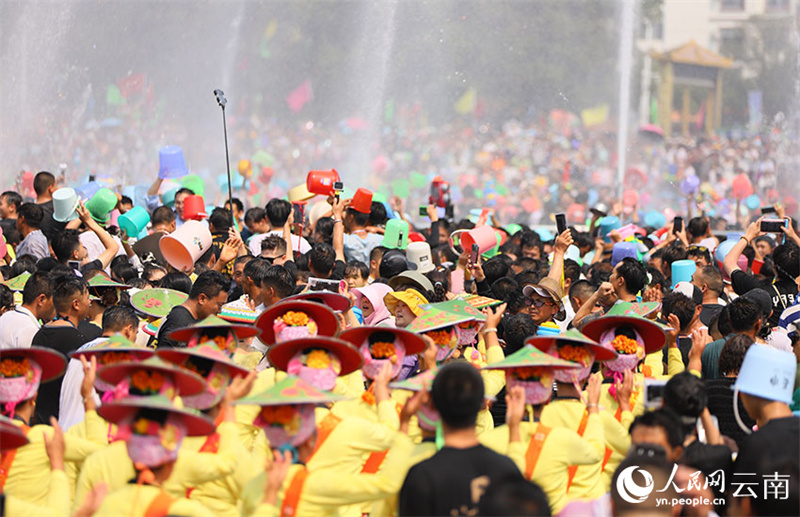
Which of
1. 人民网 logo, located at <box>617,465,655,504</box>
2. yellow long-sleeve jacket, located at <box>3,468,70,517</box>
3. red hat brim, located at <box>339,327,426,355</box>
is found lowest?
yellow long-sleeve jacket, located at <box>3,468,70,517</box>

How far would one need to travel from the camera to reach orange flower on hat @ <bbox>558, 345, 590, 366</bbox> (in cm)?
477

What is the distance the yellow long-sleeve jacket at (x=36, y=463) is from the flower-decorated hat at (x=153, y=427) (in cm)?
73

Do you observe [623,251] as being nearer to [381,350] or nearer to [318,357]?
[381,350]

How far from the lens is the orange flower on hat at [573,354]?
4.77 meters

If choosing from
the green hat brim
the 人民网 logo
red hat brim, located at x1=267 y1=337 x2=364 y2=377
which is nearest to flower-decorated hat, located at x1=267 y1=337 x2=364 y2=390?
red hat brim, located at x1=267 y1=337 x2=364 y2=377

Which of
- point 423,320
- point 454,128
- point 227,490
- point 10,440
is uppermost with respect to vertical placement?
point 454,128

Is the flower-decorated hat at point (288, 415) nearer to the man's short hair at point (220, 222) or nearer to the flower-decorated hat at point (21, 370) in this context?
the flower-decorated hat at point (21, 370)

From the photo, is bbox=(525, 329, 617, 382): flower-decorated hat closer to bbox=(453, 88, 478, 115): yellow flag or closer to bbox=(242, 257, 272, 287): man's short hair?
bbox=(242, 257, 272, 287): man's short hair

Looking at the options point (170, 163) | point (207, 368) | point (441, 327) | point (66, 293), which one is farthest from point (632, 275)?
point (170, 163)

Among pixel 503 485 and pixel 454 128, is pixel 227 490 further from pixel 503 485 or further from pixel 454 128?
pixel 454 128

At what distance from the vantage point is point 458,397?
3643 millimetres

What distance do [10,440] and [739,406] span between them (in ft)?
10.3

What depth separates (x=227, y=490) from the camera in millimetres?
4449

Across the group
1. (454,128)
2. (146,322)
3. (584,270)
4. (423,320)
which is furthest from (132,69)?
(423,320)
